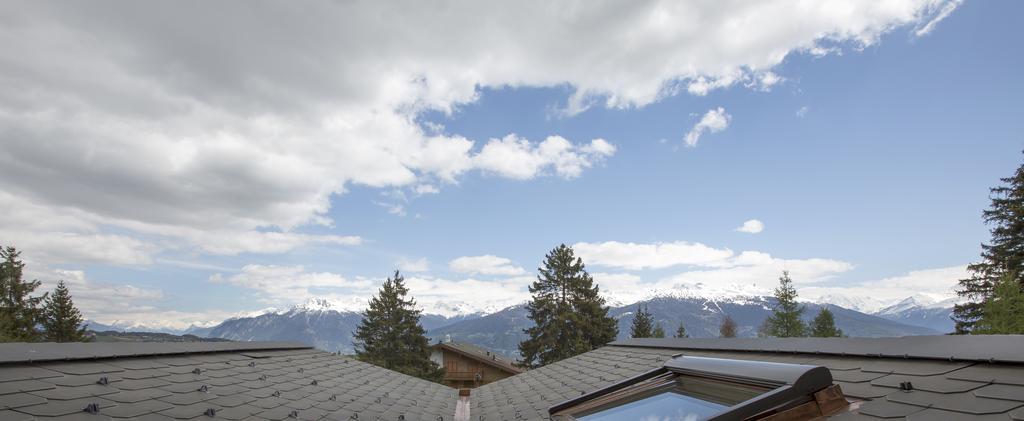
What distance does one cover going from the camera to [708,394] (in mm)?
3812

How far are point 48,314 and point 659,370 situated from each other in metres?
58.3

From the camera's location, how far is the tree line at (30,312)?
37844mm

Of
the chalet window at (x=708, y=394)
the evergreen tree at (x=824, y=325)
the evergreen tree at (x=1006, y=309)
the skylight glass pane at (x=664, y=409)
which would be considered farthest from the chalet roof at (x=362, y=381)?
the evergreen tree at (x=824, y=325)

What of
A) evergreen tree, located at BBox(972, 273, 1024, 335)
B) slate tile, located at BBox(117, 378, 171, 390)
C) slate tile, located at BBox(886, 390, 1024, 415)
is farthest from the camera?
evergreen tree, located at BBox(972, 273, 1024, 335)

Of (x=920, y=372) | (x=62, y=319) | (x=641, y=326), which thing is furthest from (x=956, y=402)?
(x=62, y=319)

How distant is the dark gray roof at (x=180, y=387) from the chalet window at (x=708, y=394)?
3679mm

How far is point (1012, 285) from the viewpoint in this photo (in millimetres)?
23062

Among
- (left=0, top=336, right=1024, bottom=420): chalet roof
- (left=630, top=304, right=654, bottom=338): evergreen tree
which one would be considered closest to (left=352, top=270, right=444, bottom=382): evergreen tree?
(left=630, top=304, right=654, bottom=338): evergreen tree

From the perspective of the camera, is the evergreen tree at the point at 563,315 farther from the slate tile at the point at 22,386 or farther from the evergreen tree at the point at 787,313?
the slate tile at the point at 22,386

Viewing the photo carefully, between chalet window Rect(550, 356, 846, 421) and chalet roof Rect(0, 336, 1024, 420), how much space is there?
0.37 m

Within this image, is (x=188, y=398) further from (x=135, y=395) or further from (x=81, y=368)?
(x=81, y=368)

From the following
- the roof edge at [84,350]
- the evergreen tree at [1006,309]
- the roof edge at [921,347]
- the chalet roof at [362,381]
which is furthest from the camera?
the evergreen tree at [1006,309]

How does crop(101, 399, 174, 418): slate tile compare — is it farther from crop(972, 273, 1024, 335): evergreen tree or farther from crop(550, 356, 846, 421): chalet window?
crop(972, 273, 1024, 335): evergreen tree

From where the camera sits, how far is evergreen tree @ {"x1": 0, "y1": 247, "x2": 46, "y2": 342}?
1494 inches
